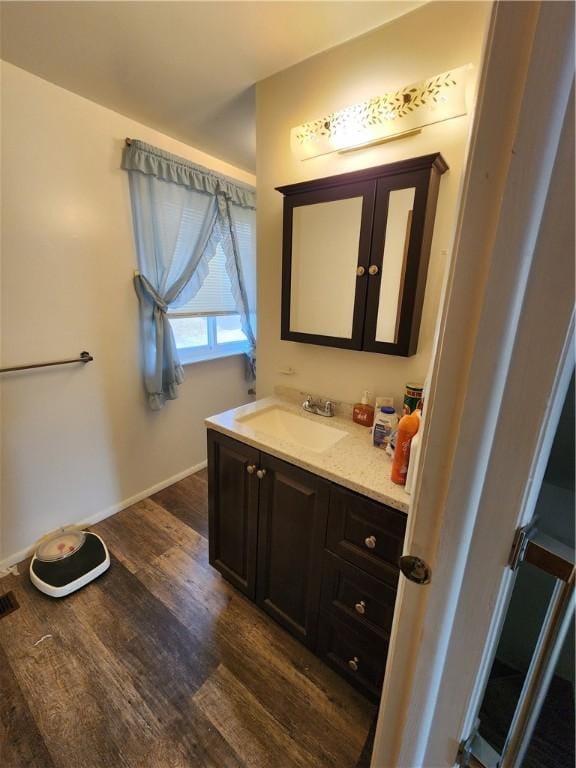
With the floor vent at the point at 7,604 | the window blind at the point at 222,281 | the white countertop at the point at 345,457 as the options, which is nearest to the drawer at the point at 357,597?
the white countertop at the point at 345,457

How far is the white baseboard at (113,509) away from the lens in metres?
1.71

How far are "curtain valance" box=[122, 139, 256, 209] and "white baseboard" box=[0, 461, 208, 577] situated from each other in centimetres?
203

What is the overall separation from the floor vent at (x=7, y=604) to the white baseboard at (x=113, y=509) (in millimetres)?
169

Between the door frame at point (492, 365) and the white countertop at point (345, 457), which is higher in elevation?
the door frame at point (492, 365)

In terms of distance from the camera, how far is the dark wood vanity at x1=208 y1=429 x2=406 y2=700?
1044mm

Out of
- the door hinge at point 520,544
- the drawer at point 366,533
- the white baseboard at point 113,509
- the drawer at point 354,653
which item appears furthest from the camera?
the white baseboard at point 113,509

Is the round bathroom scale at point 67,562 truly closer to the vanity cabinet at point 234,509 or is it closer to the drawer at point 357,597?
the vanity cabinet at point 234,509

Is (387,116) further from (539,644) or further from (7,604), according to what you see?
(7,604)

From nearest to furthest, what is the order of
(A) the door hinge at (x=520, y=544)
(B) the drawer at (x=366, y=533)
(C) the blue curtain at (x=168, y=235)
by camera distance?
1. (A) the door hinge at (x=520, y=544)
2. (B) the drawer at (x=366, y=533)
3. (C) the blue curtain at (x=168, y=235)

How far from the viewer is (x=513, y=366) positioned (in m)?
0.39

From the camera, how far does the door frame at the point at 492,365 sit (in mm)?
332

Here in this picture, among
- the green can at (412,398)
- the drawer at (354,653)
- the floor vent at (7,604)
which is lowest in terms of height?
the floor vent at (7,604)

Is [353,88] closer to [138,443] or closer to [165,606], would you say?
[138,443]

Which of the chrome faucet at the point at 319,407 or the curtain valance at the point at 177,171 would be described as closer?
the chrome faucet at the point at 319,407
